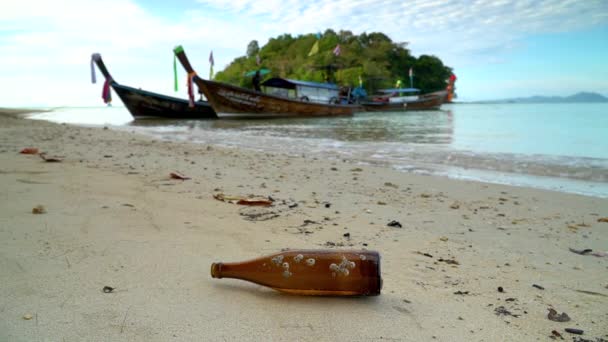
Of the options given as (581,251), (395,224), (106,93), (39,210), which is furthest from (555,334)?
(106,93)

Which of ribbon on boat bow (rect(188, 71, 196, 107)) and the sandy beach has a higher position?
ribbon on boat bow (rect(188, 71, 196, 107))

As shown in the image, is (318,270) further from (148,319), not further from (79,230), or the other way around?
(79,230)

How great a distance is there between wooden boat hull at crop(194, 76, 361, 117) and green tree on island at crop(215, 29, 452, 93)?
34.2 m

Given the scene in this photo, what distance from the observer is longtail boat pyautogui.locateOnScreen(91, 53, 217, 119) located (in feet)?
67.1

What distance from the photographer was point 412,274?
188 cm

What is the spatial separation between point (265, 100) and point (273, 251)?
20851 mm

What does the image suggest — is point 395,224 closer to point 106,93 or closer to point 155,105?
point 106,93

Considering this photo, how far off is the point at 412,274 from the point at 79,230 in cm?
163

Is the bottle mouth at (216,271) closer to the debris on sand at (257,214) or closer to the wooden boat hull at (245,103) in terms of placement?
the debris on sand at (257,214)

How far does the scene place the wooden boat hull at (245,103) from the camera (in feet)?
70.3

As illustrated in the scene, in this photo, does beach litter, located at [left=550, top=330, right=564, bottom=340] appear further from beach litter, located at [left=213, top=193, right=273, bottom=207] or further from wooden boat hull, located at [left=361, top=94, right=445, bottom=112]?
wooden boat hull, located at [left=361, top=94, right=445, bottom=112]

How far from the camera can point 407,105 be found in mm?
38844

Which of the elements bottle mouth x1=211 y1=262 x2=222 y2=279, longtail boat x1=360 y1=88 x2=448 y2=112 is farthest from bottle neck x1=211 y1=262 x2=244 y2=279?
longtail boat x1=360 y1=88 x2=448 y2=112

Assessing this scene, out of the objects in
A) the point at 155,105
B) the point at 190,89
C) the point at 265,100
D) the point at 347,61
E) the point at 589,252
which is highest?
the point at 347,61
